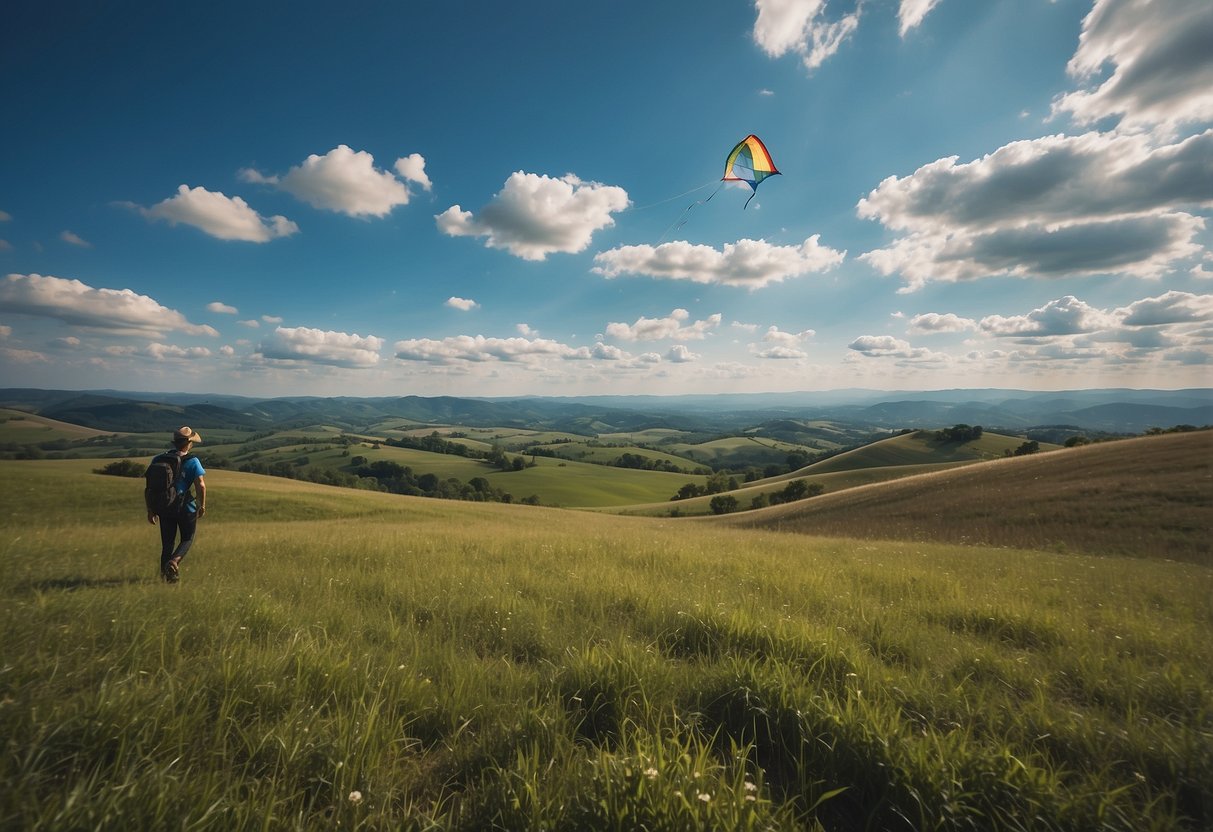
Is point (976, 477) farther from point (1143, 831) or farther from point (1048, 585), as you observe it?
point (1143, 831)

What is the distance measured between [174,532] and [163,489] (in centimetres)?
79

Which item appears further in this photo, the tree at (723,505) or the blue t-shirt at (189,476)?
the tree at (723,505)

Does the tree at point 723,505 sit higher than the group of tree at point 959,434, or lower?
lower

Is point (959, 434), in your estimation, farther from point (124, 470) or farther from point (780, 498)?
point (124, 470)

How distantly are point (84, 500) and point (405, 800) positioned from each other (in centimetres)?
3473

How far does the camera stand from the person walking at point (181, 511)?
24.8 ft

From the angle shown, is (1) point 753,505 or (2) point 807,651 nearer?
(2) point 807,651

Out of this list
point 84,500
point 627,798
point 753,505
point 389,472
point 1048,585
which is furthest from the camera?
point 389,472

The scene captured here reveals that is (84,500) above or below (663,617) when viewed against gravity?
below

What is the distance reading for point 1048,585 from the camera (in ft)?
25.8

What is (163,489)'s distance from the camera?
764cm

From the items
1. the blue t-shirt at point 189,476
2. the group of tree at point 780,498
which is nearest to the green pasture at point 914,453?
the group of tree at point 780,498

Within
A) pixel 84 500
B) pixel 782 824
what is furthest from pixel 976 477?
pixel 84 500

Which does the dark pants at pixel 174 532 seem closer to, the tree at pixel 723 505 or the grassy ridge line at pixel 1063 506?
the grassy ridge line at pixel 1063 506
